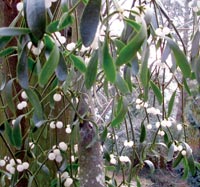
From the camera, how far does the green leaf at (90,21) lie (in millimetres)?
369

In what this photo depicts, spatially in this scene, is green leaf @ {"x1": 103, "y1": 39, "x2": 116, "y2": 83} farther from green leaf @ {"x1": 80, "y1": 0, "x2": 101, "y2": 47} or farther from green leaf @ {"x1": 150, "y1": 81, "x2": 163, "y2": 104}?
green leaf @ {"x1": 150, "y1": 81, "x2": 163, "y2": 104}

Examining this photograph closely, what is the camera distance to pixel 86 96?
28.4 inches

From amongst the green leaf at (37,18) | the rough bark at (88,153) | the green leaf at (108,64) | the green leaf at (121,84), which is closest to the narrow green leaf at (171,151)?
the rough bark at (88,153)

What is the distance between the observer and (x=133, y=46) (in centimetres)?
38

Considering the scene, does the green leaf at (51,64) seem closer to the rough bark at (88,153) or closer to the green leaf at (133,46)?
the green leaf at (133,46)

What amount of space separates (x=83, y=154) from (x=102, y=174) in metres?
0.05

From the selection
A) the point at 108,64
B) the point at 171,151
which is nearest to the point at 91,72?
the point at 108,64

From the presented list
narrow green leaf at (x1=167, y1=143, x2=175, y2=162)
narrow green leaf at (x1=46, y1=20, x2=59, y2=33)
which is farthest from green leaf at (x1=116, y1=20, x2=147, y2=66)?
narrow green leaf at (x1=167, y1=143, x2=175, y2=162)

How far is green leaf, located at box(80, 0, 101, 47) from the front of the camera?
0.37m

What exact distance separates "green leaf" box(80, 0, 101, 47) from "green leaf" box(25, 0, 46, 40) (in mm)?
41

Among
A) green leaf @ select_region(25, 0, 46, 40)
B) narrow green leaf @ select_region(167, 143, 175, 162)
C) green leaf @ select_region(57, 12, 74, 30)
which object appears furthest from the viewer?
narrow green leaf @ select_region(167, 143, 175, 162)

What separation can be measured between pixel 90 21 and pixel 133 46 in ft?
0.16

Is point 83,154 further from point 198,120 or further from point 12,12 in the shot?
point 198,120

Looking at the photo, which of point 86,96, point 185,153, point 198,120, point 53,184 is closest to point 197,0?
point 86,96
